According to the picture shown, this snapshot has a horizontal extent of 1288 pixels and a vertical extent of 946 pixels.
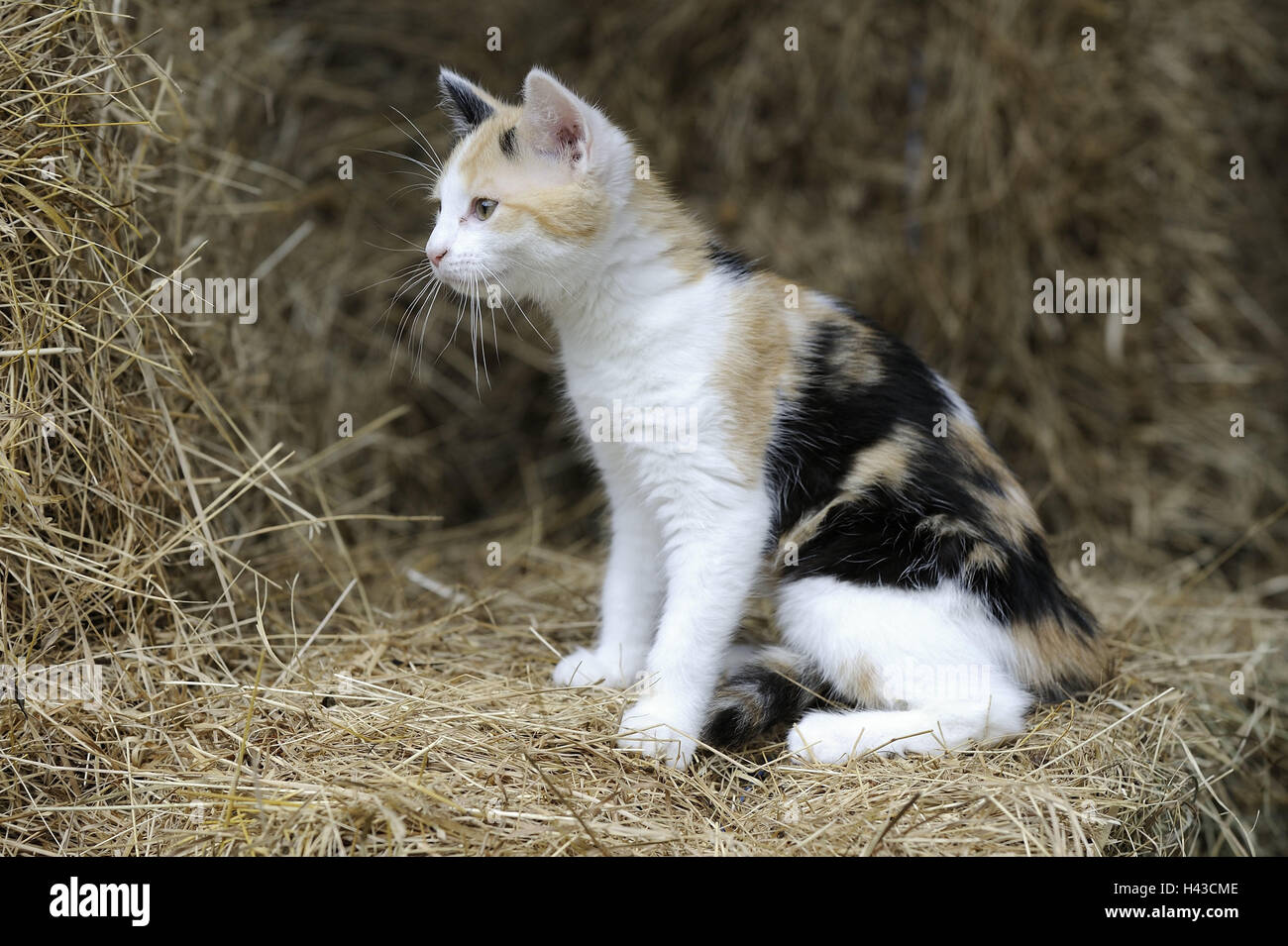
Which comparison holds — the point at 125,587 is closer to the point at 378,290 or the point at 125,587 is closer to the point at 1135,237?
the point at 378,290

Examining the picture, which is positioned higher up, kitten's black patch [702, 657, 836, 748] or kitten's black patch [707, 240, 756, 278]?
kitten's black patch [707, 240, 756, 278]

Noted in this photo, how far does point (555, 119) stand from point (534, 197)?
6.7 inches

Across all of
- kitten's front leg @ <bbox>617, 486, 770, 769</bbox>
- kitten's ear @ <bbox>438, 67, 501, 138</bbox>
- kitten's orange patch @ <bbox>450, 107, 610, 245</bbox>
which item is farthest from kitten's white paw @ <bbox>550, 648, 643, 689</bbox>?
kitten's ear @ <bbox>438, 67, 501, 138</bbox>

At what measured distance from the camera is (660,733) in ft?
6.86

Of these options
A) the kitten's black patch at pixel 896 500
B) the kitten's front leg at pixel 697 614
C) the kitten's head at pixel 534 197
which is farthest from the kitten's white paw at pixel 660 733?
the kitten's head at pixel 534 197

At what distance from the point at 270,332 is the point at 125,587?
49.5 inches

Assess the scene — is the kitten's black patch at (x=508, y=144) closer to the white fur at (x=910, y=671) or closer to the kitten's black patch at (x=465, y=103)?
the kitten's black patch at (x=465, y=103)

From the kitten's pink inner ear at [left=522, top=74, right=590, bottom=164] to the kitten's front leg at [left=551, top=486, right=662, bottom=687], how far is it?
0.80 m

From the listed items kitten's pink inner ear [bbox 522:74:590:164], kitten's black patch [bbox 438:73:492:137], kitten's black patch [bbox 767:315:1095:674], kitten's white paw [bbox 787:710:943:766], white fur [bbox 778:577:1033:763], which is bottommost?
kitten's white paw [bbox 787:710:943:766]

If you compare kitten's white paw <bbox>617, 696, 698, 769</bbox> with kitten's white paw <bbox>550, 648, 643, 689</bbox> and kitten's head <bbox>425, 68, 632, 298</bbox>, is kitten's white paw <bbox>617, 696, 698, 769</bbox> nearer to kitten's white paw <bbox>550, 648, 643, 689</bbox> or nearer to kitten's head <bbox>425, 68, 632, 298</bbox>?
kitten's white paw <bbox>550, 648, 643, 689</bbox>

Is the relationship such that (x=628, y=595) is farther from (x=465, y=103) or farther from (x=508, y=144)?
(x=465, y=103)

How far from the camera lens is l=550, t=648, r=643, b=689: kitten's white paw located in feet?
7.93

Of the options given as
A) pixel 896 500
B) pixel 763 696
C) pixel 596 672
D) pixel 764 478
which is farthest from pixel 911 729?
pixel 596 672

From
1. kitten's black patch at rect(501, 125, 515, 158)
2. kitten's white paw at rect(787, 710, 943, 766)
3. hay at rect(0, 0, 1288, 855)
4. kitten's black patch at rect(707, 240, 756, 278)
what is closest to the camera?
hay at rect(0, 0, 1288, 855)
